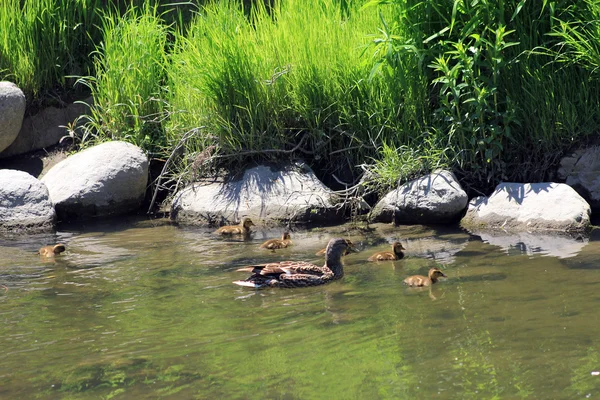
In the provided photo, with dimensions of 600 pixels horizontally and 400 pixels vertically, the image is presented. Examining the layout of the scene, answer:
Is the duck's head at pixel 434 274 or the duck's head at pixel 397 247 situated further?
the duck's head at pixel 397 247

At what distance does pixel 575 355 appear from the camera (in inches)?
214

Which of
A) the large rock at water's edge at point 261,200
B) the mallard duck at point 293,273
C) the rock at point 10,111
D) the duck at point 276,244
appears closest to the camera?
the mallard duck at point 293,273

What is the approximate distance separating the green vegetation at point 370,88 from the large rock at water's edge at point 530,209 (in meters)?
0.42

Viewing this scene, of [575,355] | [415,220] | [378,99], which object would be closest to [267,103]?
[378,99]

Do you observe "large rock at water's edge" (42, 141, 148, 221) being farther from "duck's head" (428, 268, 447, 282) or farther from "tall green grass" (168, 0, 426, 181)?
"duck's head" (428, 268, 447, 282)

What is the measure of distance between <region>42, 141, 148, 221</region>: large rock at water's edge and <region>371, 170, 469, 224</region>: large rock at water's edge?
10.9 feet

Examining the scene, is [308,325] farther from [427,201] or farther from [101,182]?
[101,182]

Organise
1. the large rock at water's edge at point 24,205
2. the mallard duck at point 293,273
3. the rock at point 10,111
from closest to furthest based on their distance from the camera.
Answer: the mallard duck at point 293,273 < the large rock at water's edge at point 24,205 < the rock at point 10,111

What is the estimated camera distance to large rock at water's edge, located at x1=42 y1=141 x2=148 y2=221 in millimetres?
10898

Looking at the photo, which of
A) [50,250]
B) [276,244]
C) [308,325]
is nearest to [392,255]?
[276,244]

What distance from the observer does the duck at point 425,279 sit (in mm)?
7250

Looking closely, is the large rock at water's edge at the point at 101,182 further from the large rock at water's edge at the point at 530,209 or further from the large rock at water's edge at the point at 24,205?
the large rock at water's edge at the point at 530,209

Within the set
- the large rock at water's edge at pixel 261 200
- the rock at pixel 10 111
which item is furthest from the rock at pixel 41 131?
the large rock at water's edge at pixel 261 200

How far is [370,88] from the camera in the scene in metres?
10.2
